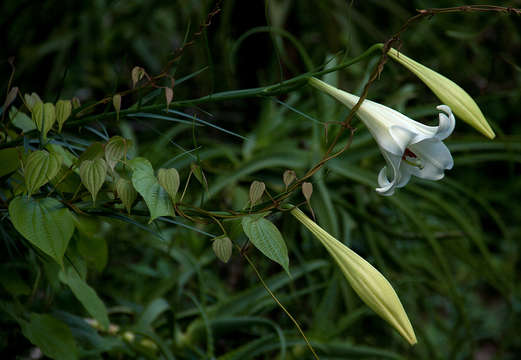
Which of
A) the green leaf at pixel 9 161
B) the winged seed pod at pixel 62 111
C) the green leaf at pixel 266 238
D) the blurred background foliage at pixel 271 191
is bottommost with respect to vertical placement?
the blurred background foliage at pixel 271 191

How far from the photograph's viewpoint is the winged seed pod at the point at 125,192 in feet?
1.36

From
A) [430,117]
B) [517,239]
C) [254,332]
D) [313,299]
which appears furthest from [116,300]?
[517,239]

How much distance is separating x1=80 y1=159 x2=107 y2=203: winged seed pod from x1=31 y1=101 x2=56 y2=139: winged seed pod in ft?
0.24

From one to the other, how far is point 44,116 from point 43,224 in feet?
0.35

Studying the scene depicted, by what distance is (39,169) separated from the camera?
40 centimetres

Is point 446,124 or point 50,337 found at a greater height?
point 446,124

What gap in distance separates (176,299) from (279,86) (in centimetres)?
54

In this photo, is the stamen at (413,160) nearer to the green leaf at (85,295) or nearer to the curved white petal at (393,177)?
the curved white petal at (393,177)

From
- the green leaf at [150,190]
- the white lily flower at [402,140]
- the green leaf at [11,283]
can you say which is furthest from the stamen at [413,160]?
the green leaf at [11,283]

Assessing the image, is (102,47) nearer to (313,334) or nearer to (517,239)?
(313,334)

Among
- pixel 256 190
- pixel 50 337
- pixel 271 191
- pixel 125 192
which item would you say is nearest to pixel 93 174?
pixel 125 192

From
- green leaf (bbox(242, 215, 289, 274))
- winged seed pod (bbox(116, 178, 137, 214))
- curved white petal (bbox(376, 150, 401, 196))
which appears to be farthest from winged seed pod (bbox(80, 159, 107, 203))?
curved white petal (bbox(376, 150, 401, 196))

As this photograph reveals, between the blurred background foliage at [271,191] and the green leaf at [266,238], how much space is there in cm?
7

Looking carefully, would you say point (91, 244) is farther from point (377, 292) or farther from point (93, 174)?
point (377, 292)
